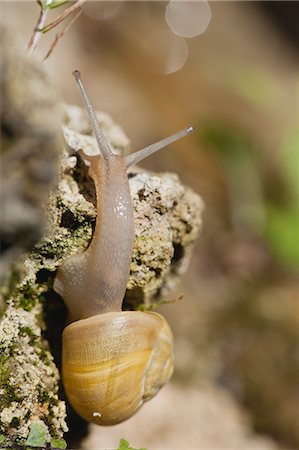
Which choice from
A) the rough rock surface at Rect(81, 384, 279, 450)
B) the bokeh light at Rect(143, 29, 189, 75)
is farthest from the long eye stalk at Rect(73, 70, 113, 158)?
the bokeh light at Rect(143, 29, 189, 75)

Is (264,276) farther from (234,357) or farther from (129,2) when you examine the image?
(129,2)

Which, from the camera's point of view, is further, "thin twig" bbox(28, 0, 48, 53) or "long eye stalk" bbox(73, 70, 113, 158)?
"long eye stalk" bbox(73, 70, 113, 158)

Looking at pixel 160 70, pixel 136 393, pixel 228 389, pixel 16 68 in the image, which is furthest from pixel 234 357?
pixel 160 70

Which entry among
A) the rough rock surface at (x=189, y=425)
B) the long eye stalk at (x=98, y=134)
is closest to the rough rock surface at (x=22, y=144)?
the long eye stalk at (x=98, y=134)

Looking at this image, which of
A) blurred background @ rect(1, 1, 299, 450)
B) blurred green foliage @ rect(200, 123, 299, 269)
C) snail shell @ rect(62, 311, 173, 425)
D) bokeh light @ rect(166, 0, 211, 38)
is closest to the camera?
snail shell @ rect(62, 311, 173, 425)

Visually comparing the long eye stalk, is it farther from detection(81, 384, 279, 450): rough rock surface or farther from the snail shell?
detection(81, 384, 279, 450): rough rock surface

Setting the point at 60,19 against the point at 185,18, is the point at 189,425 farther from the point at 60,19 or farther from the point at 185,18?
the point at 185,18
